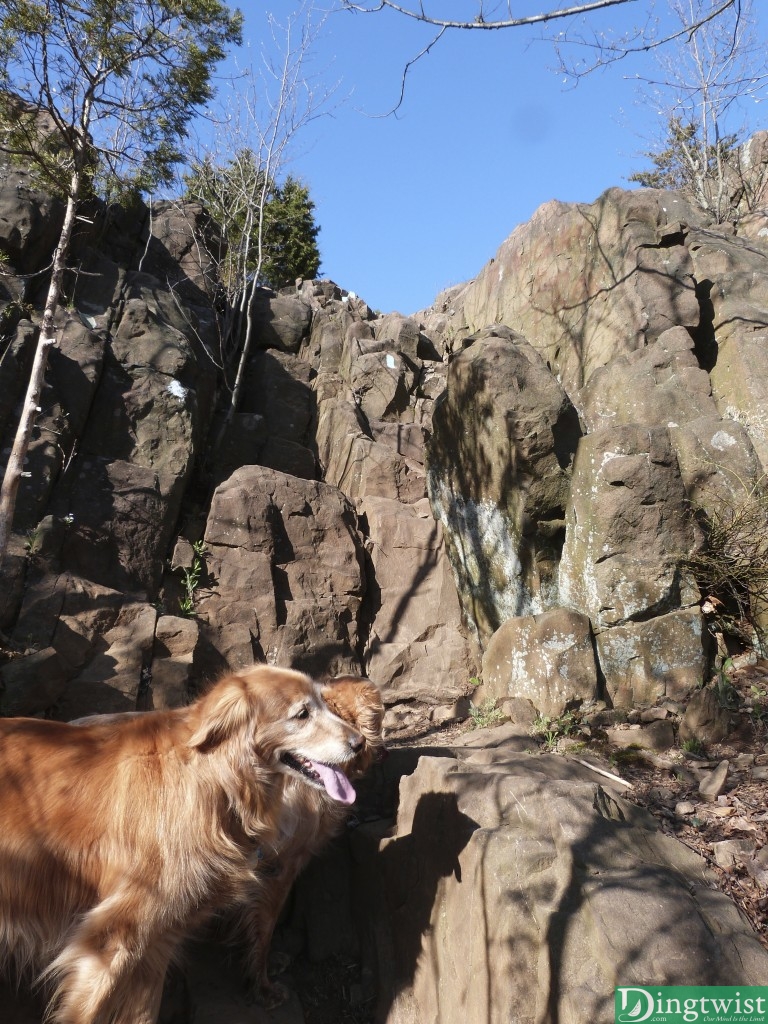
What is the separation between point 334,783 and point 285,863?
1.26 m

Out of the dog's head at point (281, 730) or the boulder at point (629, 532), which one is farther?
the boulder at point (629, 532)

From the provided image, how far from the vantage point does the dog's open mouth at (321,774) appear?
3160 mm

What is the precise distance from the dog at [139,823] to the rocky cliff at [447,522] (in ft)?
3.92

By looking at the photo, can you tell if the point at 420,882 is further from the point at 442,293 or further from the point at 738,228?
the point at 442,293

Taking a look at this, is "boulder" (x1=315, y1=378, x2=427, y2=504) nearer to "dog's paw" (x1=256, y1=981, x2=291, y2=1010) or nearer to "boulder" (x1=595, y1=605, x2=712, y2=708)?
"boulder" (x1=595, y1=605, x2=712, y2=708)

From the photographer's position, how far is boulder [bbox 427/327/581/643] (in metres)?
7.98

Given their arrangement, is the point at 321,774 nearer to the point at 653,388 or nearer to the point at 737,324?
the point at 653,388

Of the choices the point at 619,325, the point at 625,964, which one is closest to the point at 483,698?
the point at 625,964

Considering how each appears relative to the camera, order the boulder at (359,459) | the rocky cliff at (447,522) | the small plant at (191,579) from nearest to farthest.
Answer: the rocky cliff at (447,522) → the small plant at (191,579) → the boulder at (359,459)

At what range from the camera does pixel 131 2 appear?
7.82m

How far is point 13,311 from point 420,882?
8825 mm

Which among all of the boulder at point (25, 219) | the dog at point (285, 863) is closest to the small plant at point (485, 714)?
the dog at point (285, 863)

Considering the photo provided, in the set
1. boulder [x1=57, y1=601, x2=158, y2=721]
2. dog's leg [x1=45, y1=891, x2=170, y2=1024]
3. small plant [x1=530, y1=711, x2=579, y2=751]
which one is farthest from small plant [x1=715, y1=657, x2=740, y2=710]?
boulder [x1=57, y1=601, x2=158, y2=721]

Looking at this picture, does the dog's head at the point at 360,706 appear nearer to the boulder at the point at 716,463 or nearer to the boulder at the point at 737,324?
the boulder at the point at 716,463
